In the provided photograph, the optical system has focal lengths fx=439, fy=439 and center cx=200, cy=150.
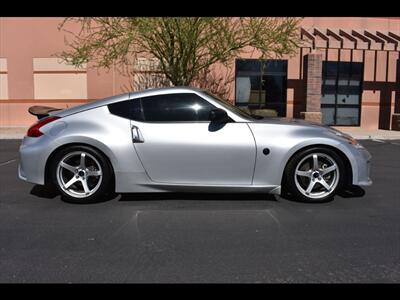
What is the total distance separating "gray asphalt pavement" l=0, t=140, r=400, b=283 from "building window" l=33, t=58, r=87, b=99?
44.0 feet

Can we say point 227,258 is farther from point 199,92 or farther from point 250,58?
point 250,58

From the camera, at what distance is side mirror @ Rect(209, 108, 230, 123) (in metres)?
5.39

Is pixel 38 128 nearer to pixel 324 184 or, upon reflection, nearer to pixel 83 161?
pixel 83 161

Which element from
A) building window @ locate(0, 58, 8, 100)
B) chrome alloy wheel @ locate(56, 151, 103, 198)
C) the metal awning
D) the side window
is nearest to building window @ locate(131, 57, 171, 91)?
building window @ locate(0, 58, 8, 100)

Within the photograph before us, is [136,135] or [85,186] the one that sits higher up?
[136,135]

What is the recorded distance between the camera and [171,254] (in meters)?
3.92

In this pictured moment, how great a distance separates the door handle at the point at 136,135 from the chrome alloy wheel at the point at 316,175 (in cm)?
199

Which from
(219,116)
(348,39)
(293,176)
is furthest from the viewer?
(348,39)

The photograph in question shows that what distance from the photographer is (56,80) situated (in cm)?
1914

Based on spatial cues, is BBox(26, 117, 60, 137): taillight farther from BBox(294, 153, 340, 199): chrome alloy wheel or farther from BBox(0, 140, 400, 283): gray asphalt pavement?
BBox(294, 153, 340, 199): chrome alloy wheel

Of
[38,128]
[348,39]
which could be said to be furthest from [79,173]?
[348,39]

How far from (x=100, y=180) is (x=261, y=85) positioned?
14640 mm

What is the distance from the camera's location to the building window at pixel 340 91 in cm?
1966
